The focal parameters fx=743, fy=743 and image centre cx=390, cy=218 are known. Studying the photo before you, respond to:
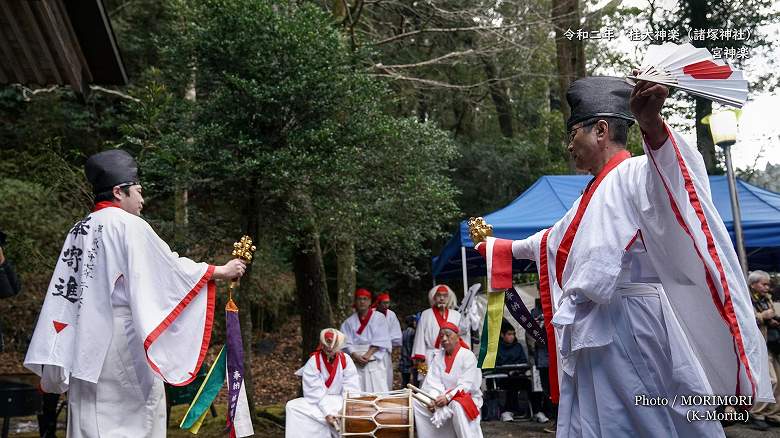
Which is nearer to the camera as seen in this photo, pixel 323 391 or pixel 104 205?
pixel 104 205

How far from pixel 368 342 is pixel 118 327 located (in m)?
6.72

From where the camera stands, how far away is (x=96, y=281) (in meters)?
4.39

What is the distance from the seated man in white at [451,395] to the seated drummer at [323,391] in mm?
888

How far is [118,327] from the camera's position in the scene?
14.3 feet

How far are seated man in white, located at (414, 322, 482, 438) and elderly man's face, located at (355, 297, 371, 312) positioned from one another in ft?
8.11

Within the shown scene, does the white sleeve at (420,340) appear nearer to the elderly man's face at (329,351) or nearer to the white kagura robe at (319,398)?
the white kagura robe at (319,398)

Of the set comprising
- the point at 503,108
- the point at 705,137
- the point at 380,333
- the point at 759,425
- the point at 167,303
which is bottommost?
the point at 759,425

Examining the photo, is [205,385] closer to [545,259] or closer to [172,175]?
[545,259]

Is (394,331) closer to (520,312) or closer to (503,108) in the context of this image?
(520,312)

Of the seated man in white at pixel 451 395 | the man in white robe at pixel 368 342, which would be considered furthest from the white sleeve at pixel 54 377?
the man in white robe at pixel 368 342

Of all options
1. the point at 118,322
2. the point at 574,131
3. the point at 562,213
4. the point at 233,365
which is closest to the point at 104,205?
the point at 118,322

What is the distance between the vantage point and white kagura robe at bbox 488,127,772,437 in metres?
2.70

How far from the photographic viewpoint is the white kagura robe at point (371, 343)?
10695 mm

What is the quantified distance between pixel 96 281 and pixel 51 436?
4.43 metres
